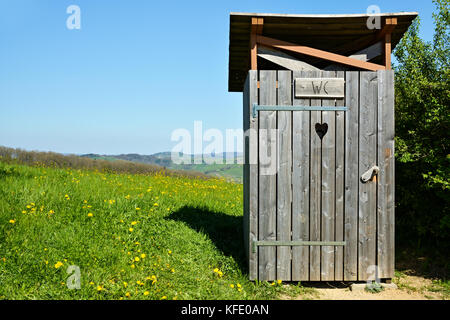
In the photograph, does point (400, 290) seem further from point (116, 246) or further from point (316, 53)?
point (116, 246)

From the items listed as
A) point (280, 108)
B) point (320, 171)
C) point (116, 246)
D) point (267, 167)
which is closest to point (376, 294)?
point (320, 171)

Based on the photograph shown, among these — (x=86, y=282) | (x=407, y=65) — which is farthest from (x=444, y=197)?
(x=86, y=282)

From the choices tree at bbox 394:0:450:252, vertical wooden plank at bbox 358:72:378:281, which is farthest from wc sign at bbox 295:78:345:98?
tree at bbox 394:0:450:252

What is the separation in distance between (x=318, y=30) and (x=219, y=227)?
3409 millimetres

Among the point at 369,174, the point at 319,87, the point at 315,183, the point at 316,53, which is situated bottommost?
the point at 315,183

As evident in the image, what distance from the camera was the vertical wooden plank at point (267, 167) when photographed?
4.12 m

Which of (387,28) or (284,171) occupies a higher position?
(387,28)

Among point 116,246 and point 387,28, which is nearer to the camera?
point 387,28

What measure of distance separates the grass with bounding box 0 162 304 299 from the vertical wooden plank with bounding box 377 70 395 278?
124 centimetres

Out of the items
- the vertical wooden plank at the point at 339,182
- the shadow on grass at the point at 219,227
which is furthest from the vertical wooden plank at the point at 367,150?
the shadow on grass at the point at 219,227

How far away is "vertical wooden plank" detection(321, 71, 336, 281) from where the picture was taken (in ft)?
13.7

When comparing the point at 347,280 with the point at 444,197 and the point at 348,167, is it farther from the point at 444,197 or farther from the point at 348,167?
the point at 444,197

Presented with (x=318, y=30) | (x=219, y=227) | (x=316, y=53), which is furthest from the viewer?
(x=219, y=227)

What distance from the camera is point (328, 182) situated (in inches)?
165
